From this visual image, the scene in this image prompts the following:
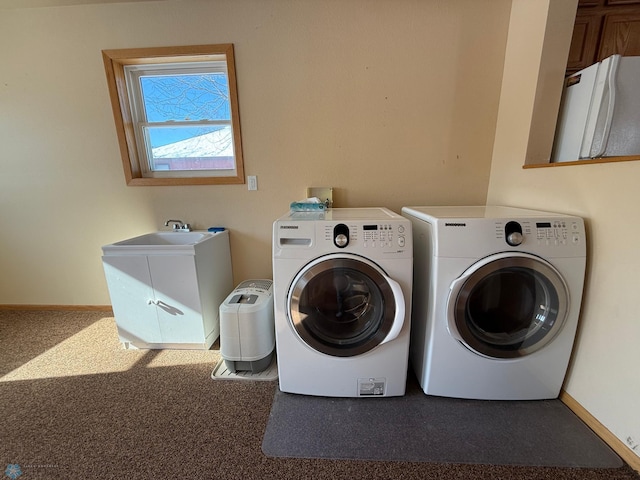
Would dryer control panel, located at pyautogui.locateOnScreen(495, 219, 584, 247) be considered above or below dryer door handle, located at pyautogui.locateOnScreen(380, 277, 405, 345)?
above

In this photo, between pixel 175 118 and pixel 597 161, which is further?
pixel 175 118

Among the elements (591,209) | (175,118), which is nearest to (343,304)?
(591,209)

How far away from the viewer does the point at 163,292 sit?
5.35 feet

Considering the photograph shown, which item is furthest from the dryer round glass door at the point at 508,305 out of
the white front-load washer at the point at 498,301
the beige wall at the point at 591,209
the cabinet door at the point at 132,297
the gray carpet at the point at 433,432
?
the cabinet door at the point at 132,297

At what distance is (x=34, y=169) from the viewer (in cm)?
199

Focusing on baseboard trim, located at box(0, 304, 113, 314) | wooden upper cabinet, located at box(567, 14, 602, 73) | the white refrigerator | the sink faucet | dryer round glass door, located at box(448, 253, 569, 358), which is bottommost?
baseboard trim, located at box(0, 304, 113, 314)

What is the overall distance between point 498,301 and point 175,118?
2461 mm

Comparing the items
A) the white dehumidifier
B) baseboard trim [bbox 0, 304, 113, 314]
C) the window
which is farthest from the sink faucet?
baseboard trim [bbox 0, 304, 113, 314]

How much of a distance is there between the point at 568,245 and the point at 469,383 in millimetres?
783

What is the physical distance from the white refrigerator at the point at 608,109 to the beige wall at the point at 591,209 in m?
0.14

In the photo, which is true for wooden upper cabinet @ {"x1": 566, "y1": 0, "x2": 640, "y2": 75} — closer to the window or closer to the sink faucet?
the window

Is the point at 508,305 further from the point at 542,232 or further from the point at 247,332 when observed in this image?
the point at 247,332

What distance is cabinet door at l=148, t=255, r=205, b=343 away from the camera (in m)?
1.58

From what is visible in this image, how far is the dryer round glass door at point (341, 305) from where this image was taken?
1151mm
